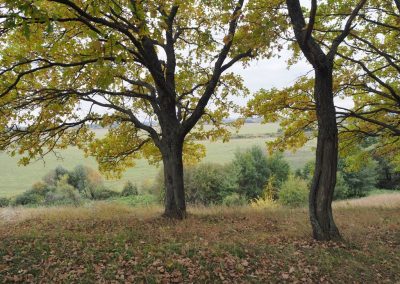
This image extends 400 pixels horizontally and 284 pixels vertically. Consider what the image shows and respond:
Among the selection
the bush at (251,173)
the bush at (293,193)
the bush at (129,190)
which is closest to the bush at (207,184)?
the bush at (251,173)

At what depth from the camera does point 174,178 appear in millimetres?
13602

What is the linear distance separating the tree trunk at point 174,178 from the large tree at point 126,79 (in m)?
0.04

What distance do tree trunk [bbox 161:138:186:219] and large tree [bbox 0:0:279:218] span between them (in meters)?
0.04

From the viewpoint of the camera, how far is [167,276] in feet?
24.2

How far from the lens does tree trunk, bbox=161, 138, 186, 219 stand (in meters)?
13.4

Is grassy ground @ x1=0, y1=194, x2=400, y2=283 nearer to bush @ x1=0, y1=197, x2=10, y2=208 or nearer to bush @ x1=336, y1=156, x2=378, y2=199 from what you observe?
bush @ x1=0, y1=197, x2=10, y2=208

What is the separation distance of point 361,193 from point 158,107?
150 feet

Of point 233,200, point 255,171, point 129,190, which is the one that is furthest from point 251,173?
point 129,190

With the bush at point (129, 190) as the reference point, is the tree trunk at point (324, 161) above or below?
above

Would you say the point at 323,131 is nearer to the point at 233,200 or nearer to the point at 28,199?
the point at 233,200

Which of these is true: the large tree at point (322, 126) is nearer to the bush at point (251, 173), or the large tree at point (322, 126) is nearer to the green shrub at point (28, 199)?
the bush at point (251, 173)

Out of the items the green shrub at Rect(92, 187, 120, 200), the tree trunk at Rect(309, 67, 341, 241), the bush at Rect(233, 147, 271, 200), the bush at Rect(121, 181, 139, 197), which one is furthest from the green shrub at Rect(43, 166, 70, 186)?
the tree trunk at Rect(309, 67, 341, 241)

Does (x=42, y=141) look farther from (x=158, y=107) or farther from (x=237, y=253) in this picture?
(x=237, y=253)

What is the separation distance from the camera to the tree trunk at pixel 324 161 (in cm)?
946
